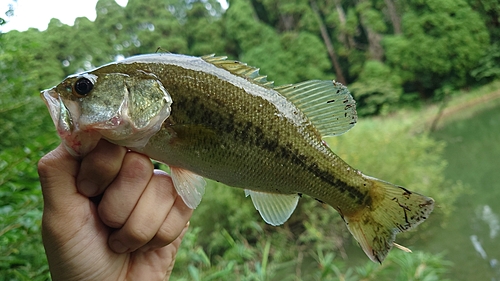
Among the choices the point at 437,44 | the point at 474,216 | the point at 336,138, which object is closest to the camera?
the point at 474,216

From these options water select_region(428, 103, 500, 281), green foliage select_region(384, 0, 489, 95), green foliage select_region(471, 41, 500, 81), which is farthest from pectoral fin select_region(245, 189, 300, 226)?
green foliage select_region(384, 0, 489, 95)

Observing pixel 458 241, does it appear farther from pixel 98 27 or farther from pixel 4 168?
pixel 98 27

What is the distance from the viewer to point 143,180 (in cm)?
130

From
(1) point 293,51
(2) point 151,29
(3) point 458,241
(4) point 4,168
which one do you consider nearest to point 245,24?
(1) point 293,51

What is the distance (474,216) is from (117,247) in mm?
6806

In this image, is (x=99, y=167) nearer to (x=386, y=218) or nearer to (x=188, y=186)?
(x=188, y=186)

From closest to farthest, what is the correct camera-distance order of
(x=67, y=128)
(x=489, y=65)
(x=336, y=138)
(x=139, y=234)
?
(x=67, y=128) → (x=139, y=234) → (x=336, y=138) → (x=489, y=65)

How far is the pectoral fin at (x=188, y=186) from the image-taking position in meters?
1.33

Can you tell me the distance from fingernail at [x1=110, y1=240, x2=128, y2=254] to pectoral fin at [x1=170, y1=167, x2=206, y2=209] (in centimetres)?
29

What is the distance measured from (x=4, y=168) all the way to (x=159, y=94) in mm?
1297

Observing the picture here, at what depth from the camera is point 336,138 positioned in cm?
770

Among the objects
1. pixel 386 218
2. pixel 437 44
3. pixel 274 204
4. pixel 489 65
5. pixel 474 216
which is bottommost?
pixel 489 65

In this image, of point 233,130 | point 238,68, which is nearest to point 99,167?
point 233,130

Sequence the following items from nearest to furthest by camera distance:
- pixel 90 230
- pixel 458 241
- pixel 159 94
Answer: pixel 159 94, pixel 90 230, pixel 458 241
